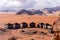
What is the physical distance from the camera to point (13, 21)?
8.93 ft

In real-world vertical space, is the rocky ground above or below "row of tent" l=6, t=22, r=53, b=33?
below

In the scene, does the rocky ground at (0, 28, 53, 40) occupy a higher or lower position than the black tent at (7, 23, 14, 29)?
lower

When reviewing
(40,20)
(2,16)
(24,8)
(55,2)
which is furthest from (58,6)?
(2,16)

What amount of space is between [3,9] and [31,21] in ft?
1.81

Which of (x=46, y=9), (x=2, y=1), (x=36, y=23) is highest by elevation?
(x=2, y=1)

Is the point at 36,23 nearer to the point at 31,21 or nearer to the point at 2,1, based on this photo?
the point at 31,21

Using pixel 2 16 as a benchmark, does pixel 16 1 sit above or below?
above

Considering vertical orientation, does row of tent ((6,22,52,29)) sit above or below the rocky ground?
above

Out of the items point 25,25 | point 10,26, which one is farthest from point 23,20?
point 10,26

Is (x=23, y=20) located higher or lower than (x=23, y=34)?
higher

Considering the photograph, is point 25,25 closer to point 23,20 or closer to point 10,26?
point 23,20

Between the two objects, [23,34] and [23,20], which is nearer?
[23,34]

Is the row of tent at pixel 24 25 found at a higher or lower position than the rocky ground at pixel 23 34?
higher

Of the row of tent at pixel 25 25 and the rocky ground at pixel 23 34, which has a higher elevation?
the row of tent at pixel 25 25
